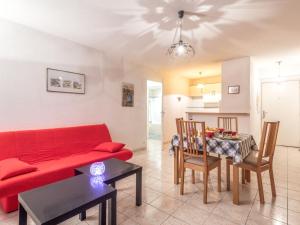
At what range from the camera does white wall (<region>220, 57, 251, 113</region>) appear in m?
3.89

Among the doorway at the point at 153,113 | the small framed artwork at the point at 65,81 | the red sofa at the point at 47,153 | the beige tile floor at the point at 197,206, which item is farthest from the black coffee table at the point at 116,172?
the doorway at the point at 153,113

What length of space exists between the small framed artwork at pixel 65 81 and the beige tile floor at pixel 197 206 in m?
1.80

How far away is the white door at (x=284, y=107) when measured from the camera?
4836 mm

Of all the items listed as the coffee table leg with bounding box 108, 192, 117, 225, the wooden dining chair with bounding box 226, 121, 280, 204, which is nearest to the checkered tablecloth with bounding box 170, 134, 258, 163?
the wooden dining chair with bounding box 226, 121, 280, 204

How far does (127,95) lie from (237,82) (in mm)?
2582

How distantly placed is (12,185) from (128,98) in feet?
9.30

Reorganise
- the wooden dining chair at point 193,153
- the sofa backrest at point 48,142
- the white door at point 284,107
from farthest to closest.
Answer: the white door at point 284,107 < the sofa backrest at point 48,142 < the wooden dining chair at point 193,153

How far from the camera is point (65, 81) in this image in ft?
9.86

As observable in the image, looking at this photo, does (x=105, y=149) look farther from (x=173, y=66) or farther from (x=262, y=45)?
(x=262, y=45)

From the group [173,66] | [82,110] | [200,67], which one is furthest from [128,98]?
[200,67]

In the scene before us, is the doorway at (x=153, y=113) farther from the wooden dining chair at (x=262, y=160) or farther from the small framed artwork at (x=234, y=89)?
the wooden dining chair at (x=262, y=160)

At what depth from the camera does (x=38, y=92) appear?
2682 mm

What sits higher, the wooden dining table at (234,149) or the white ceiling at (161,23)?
the white ceiling at (161,23)

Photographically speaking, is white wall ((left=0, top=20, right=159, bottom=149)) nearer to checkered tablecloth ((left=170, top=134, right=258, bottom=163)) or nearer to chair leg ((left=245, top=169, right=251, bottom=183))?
checkered tablecloth ((left=170, top=134, right=258, bottom=163))
